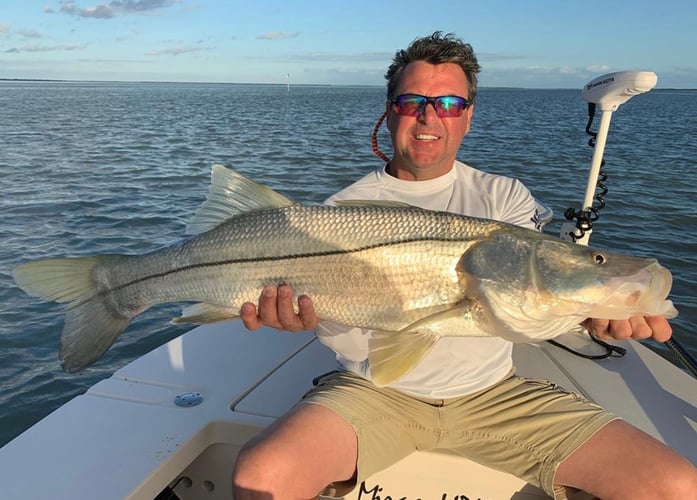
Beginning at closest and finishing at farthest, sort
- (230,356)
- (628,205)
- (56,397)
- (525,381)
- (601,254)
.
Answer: (601,254) < (525,381) < (230,356) < (56,397) < (628,205)

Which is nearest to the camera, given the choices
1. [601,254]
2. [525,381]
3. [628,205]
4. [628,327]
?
[601,254]

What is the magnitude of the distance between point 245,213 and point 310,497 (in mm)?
1321

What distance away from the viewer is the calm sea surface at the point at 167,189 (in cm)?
650

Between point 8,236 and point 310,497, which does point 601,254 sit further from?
point 8,236

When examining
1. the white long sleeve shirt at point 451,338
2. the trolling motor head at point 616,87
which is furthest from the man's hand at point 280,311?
the trolling motor head at point 616,87

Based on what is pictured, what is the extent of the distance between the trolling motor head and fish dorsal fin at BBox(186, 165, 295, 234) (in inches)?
102

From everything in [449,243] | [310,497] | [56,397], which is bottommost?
[56,397]

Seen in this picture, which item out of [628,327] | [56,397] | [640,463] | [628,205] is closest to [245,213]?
[628,327]

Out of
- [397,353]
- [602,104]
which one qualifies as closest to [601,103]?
[602,104]

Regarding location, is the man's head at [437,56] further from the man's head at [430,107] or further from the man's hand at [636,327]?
the man's hand at [636,327]

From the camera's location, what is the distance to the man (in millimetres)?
2420

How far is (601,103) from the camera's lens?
13.6 ft

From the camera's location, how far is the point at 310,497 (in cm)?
244

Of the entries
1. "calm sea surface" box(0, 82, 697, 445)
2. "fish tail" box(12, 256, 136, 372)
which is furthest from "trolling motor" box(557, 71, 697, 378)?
"calm sea surface" box(0, 82, 697, 445)
